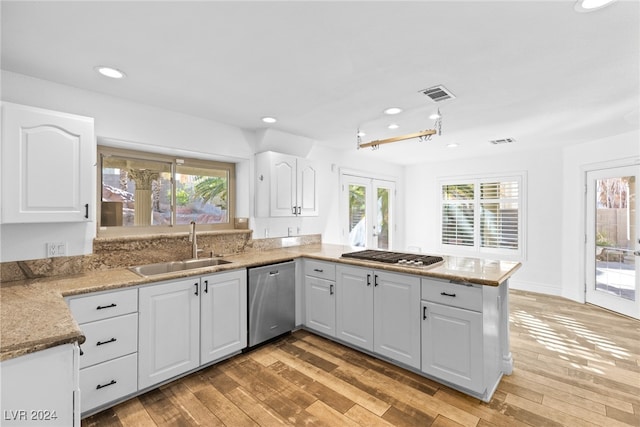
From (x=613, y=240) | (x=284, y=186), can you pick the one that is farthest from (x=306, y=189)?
(x=613, y=240)

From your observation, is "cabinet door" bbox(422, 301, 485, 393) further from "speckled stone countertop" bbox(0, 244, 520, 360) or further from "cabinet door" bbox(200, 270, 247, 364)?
"cabinet door" bbox(200, 270, 247, 364)

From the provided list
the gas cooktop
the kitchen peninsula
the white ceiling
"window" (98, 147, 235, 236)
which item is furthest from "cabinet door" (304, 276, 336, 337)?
the white ceiling

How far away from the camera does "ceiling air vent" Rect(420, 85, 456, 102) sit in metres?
2.37

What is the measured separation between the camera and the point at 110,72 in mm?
2076

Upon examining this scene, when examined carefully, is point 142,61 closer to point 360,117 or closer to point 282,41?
point 282,41

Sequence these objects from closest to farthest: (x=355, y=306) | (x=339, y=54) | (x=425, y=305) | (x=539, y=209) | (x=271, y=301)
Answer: (x=339, y=54) < (x=425, y=305) < (x=355, y=306) < (x=271, y=301) < (x=539, y=209)

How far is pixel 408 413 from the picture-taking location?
1972 mm

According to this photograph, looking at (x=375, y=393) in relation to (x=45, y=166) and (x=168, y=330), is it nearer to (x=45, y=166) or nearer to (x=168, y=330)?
(x=168, y=330)

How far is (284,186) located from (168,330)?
76.8 inches

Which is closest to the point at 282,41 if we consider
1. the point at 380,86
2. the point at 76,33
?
the point at 380,86

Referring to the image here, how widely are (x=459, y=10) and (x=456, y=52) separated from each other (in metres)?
0.42

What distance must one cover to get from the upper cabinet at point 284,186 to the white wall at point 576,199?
3.92 meters

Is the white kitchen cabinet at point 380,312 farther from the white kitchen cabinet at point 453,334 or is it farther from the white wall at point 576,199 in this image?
the white wall at point 576,199

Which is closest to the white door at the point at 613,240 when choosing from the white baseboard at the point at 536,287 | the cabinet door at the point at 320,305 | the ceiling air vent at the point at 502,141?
the white baseboard at the point at 536,287
